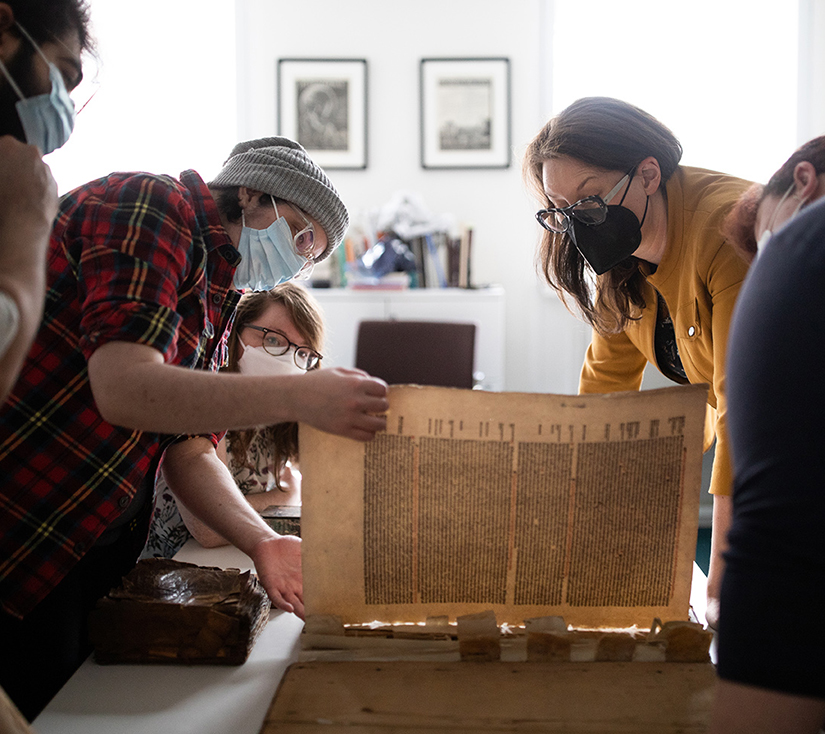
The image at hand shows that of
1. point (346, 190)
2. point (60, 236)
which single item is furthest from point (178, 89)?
point (60, 236)

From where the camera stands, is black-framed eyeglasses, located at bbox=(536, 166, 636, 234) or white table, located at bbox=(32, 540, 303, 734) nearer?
white table, located at bbox=(32, 540, 303, 734)

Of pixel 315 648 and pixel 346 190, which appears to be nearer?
pixel 315 648

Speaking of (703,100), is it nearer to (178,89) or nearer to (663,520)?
(178,89)

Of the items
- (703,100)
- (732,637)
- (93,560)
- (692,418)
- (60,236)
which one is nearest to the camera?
(732,637)

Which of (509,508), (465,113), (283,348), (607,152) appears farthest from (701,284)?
(465,113)

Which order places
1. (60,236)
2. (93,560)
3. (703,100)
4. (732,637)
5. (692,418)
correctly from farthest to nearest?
(703,100)
(93,560)
(60,236)
(692,418)
(732,637)

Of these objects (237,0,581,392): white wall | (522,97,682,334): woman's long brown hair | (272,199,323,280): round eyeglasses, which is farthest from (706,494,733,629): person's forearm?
(237,0,581,392): white wall

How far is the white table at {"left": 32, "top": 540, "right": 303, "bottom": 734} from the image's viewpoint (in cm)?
66

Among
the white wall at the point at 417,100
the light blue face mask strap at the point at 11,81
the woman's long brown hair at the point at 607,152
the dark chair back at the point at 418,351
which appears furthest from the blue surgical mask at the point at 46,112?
the white wall at the point at 417,100

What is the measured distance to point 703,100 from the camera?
3.71 meters

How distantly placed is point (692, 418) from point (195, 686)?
0.57 meters

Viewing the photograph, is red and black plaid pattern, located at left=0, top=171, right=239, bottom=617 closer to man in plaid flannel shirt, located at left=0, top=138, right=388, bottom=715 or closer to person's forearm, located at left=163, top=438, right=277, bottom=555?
man in plaid flannel shirt, located at left=0, top=138, right=388, bottom=715

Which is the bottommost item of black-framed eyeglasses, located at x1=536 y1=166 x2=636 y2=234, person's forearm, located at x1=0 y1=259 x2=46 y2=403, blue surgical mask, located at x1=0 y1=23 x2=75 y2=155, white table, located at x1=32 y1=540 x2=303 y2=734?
white table, located at x1=32 y1=540 x2=303 y2=734

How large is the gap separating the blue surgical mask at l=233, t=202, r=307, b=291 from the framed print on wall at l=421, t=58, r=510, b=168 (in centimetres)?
288
